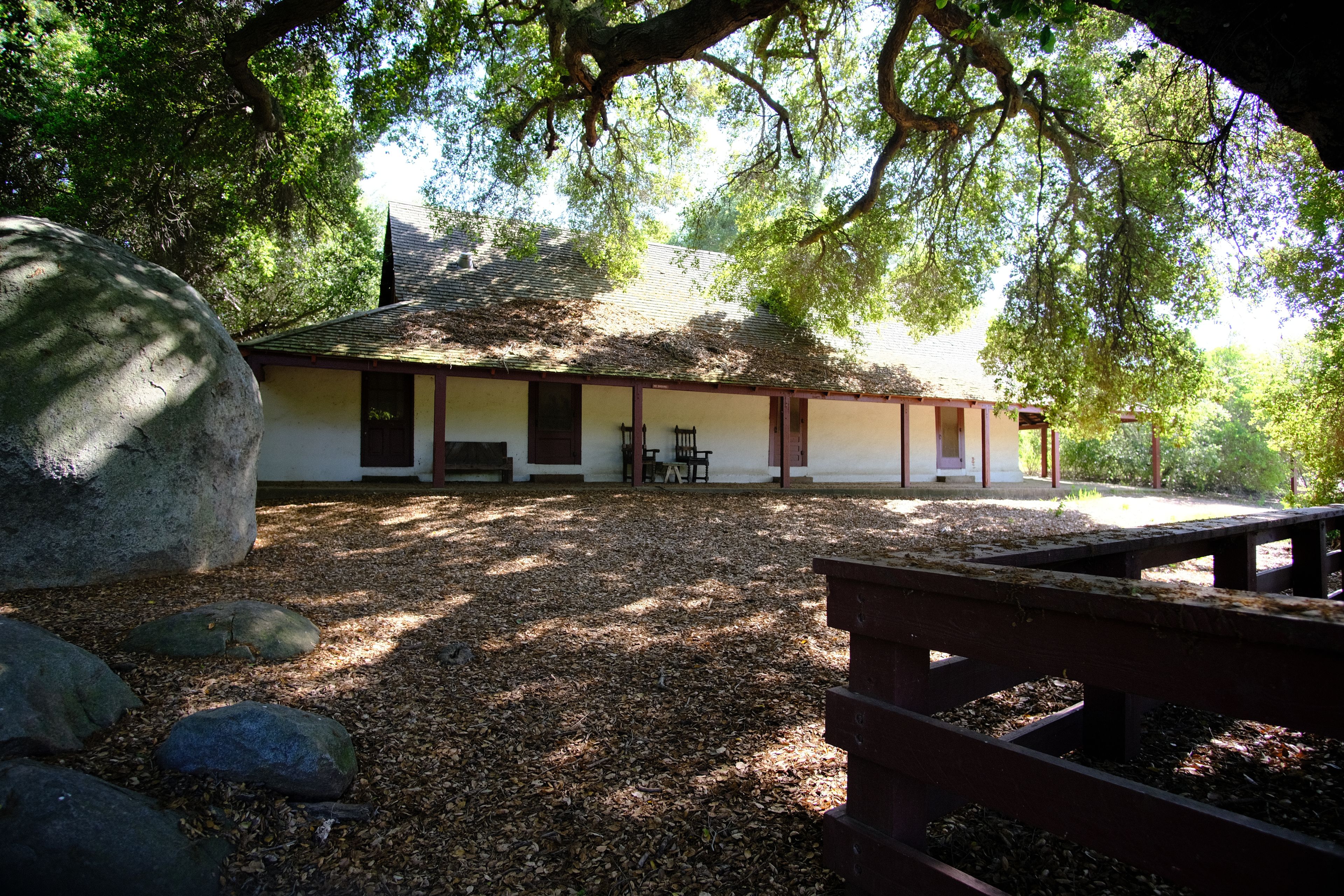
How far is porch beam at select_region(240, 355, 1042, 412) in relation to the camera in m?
11.4

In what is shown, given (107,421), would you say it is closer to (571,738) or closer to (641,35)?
(571,738)

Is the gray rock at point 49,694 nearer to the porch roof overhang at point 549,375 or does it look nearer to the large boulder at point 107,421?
the large boulder at point 107,421

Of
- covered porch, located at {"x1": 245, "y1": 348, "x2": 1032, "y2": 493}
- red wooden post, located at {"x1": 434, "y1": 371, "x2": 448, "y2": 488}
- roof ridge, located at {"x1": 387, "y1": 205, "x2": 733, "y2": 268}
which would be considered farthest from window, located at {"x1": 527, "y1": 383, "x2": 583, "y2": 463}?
roof ridge, located at {"x1": 387, "y1": 205, "x2": 733, "y2": 268}

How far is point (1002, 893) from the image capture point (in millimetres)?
1796

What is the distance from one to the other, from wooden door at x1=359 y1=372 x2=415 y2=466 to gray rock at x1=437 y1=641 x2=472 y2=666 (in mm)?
10210

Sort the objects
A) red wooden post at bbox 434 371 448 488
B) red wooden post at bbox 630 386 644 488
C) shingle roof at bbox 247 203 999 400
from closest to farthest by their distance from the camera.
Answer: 1. red wooden post at bbox 434 371 448 488
2. shingle roof at bbox 247 203 999 400
3. red wooden post at bbox 630 386 644 488

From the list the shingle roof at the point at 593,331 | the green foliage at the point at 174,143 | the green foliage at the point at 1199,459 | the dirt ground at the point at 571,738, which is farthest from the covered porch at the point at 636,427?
the green foliage at the point at 1199,459

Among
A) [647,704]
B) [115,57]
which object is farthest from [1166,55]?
[115,57]

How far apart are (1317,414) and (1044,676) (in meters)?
14.2

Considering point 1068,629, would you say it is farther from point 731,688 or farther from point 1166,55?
point 1166,55

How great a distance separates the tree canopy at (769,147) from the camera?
30.8 feet

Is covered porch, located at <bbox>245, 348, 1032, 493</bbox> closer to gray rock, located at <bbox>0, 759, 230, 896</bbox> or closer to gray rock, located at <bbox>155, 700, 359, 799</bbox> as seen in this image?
gray rock, located at <bbox>155, 700, 359, 799</bbox>

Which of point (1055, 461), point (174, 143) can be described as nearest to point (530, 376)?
point (174, 143)

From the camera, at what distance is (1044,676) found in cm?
203
